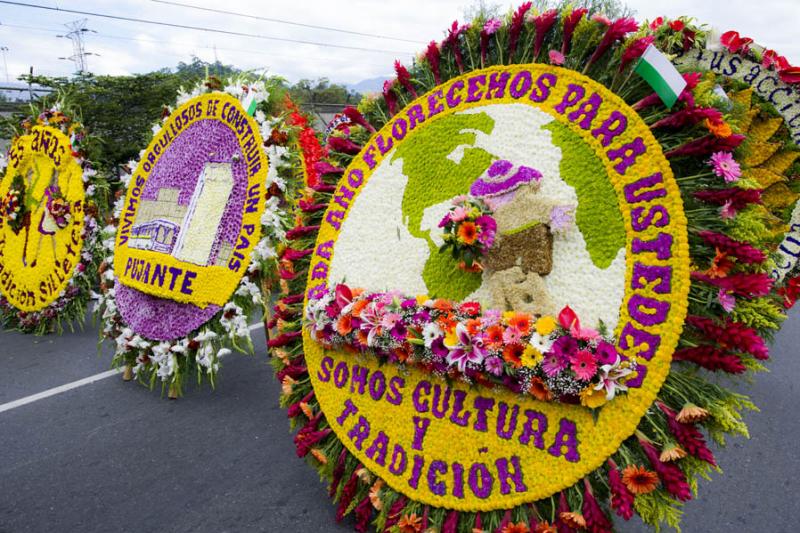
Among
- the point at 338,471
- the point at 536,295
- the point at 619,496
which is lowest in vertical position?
the point at 338,471

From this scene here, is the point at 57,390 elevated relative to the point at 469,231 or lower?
lower

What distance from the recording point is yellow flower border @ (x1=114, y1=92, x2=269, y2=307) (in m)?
3.75

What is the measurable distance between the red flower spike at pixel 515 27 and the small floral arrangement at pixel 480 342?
1.26m

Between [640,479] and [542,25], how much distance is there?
6.35 feet

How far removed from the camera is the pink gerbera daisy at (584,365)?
1951mm

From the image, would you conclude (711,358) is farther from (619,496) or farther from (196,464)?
(196,464)

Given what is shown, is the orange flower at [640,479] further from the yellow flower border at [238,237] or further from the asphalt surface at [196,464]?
the yellow flower border at [238,237]

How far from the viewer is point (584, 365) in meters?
1.97

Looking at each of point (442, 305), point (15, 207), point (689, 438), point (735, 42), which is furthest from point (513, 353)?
point (15, 207)

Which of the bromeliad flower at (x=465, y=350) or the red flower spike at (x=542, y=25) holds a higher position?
the red flower spike at (x=542, y=25)

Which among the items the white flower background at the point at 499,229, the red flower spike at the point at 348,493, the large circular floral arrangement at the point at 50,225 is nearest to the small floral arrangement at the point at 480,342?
the white flower background at the point at 499,229

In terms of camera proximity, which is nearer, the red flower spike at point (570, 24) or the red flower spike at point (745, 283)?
the red flower spike at point (745, 283)

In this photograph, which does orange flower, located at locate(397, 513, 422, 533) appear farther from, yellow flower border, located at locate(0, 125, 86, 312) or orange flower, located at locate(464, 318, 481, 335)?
yellow flower border, located at locate(0, 125, 86, 312)

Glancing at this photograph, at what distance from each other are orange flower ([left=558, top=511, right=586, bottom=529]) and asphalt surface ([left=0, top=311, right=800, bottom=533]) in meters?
0.93
